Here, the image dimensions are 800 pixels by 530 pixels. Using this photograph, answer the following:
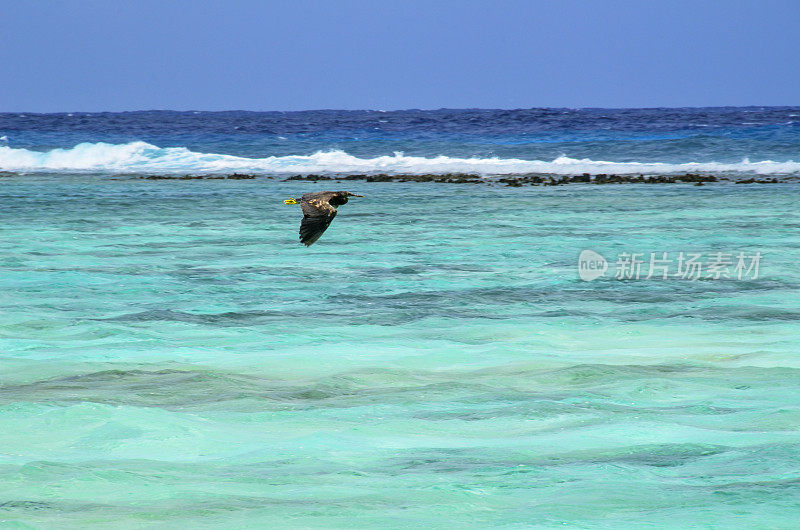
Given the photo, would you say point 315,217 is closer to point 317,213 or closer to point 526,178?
point 317,213

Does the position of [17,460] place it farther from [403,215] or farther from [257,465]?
[403,215]

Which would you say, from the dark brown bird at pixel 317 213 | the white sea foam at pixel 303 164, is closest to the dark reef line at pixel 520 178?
the white sea foam at pixel 303 164

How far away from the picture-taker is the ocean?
15.3ft

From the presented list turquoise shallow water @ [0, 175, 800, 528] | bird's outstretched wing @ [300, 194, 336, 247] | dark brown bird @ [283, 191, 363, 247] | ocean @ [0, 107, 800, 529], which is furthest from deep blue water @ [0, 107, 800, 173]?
bird's outstretched wing @ [300, 194, 336, 247]

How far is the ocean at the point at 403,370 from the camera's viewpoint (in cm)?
468

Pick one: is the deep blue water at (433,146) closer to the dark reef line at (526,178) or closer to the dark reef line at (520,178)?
the dark reef line at (520,178)

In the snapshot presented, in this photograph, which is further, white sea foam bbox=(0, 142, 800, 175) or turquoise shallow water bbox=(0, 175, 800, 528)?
white sea foam bbox=(0, 142, 800, 175)

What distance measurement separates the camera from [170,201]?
2058 centimetres

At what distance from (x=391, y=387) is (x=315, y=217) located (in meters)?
2.29

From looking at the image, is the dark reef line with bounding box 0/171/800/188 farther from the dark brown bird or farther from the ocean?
the dark brown bird

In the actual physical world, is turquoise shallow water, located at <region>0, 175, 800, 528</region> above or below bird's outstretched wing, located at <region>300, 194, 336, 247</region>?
below

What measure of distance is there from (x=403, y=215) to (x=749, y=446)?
487 inches

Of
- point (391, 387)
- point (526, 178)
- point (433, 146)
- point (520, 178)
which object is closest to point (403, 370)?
point (391, 387)

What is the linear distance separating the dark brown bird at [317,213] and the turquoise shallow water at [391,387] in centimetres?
74
